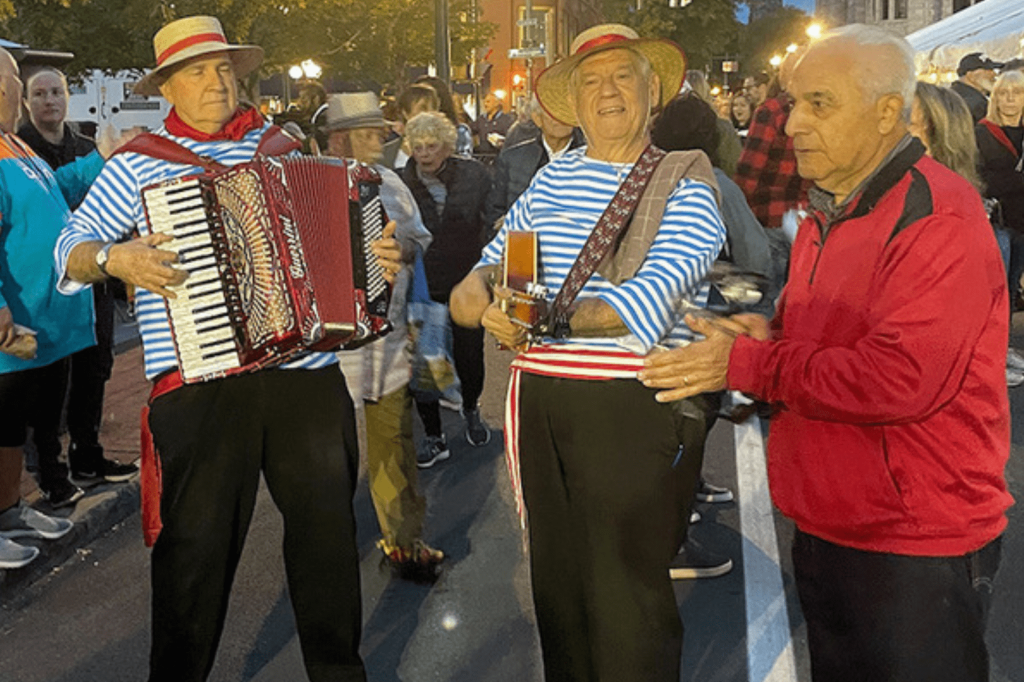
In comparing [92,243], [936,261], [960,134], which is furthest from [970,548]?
[960,134]

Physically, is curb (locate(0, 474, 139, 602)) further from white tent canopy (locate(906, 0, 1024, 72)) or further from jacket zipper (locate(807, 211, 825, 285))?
white tent canopy (locate(906, 0, 1024, 72))

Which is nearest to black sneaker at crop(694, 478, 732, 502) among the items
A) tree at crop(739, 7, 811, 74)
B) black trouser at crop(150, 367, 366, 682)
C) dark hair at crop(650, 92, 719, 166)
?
dark hair at crop(650, 92, 719, 166)

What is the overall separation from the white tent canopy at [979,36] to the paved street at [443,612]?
7.87 m

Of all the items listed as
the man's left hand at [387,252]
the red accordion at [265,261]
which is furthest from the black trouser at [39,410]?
the man's left hand at [387,252]

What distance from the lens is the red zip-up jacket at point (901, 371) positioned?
2.12m

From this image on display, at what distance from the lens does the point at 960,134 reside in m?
5.16

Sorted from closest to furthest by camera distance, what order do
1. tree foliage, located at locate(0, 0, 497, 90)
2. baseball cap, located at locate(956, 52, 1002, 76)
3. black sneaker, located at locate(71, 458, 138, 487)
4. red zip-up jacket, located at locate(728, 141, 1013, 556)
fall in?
1. red zip-up jacket, located at locate(728, 141, 1013, 556)
2. black sneaker, located at locate(71, 458, 138, 487)
3. baseball cap, located at locate(956, 52, 1002, 76)
4. tree foliage, located at locate(0, 0, 497, 90)

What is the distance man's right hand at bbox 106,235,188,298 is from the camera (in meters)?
3.06

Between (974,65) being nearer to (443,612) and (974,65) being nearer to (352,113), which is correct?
(352,113)

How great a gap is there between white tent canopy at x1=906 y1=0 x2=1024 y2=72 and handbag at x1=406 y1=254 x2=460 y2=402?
807cm

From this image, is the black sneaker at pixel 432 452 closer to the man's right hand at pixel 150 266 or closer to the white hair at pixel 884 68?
the man's right hand at pixel 150 266

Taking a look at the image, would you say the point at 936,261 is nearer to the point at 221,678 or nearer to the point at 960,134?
the point at 221,678

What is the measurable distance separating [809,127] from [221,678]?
288cm

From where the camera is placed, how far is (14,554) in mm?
4965
